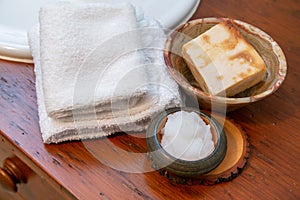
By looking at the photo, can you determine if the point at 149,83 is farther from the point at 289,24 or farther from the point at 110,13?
the point at 289,24

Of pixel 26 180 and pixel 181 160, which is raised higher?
pixel 181 160

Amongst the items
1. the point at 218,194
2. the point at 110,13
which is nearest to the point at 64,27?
the point at 110,13

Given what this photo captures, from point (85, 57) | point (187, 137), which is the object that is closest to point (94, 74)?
point (85, 57)

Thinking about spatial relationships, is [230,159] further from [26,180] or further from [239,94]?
[26,180]

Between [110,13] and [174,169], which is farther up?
[110,13]

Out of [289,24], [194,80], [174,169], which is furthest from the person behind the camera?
[289,24]

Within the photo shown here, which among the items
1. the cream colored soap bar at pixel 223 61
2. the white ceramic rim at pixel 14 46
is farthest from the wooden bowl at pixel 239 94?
the white ceramic rim at pixel 14 46
